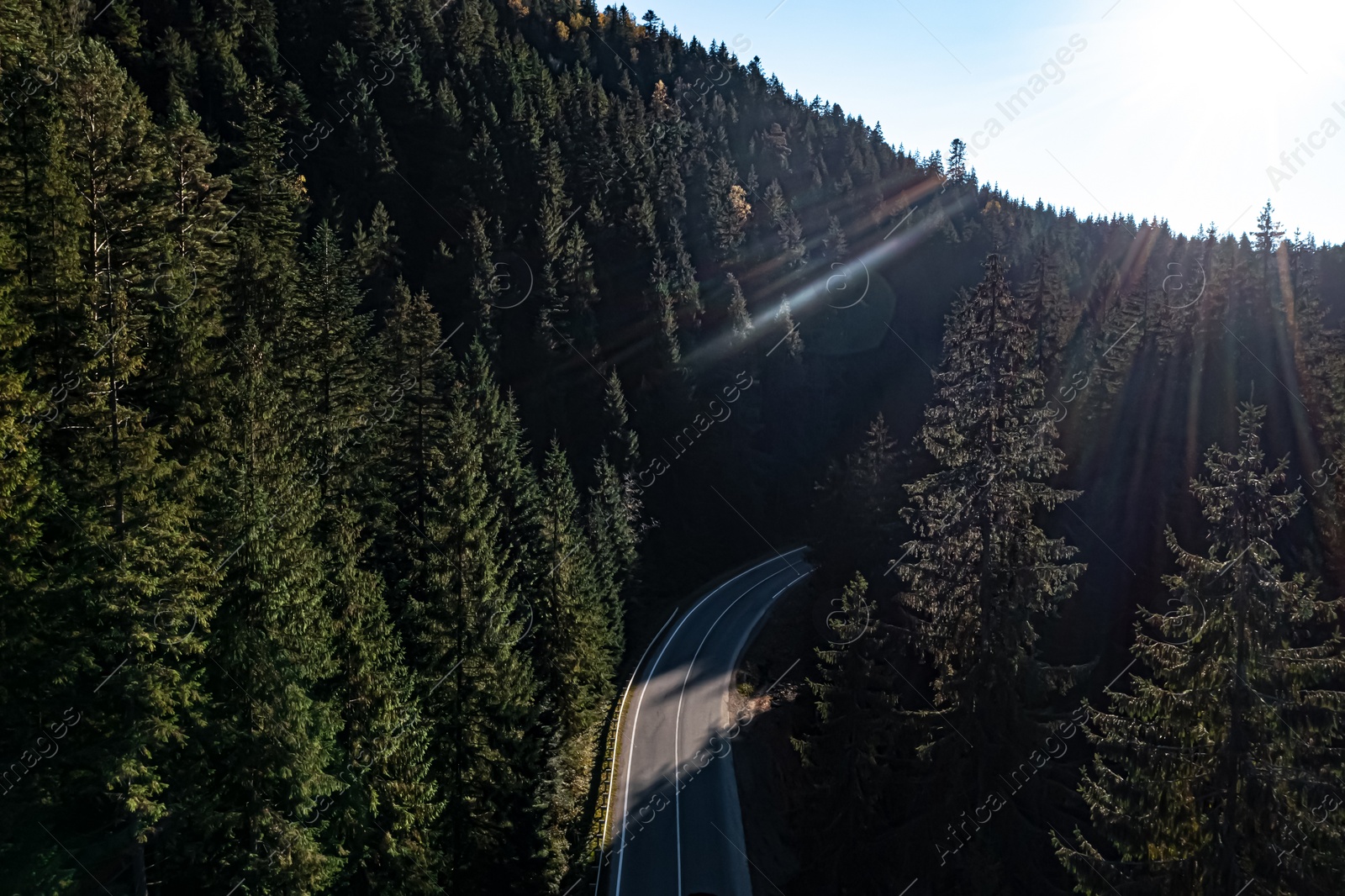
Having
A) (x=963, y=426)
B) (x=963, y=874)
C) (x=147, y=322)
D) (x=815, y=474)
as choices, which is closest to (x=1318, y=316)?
(x=815, y=474)

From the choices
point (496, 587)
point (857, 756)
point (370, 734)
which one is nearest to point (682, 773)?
point (857, 756)

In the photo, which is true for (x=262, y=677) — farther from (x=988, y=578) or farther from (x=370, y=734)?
(x=988, y=578)

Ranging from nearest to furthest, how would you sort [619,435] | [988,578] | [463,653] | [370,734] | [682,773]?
[988,578] < [370,734] < [463,653] < [682,773] < [619,435]

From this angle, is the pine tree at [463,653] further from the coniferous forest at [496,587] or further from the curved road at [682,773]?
the curved road at [682,773]

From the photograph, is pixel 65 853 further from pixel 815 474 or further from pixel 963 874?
pixel 815 474

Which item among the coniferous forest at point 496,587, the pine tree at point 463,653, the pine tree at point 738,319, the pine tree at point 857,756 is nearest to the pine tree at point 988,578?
the coniferous forest at point 496,587

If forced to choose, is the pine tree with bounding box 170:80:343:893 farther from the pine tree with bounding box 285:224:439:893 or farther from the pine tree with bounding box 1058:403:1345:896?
the pine tree with bounding box 1058:403:1345:896
